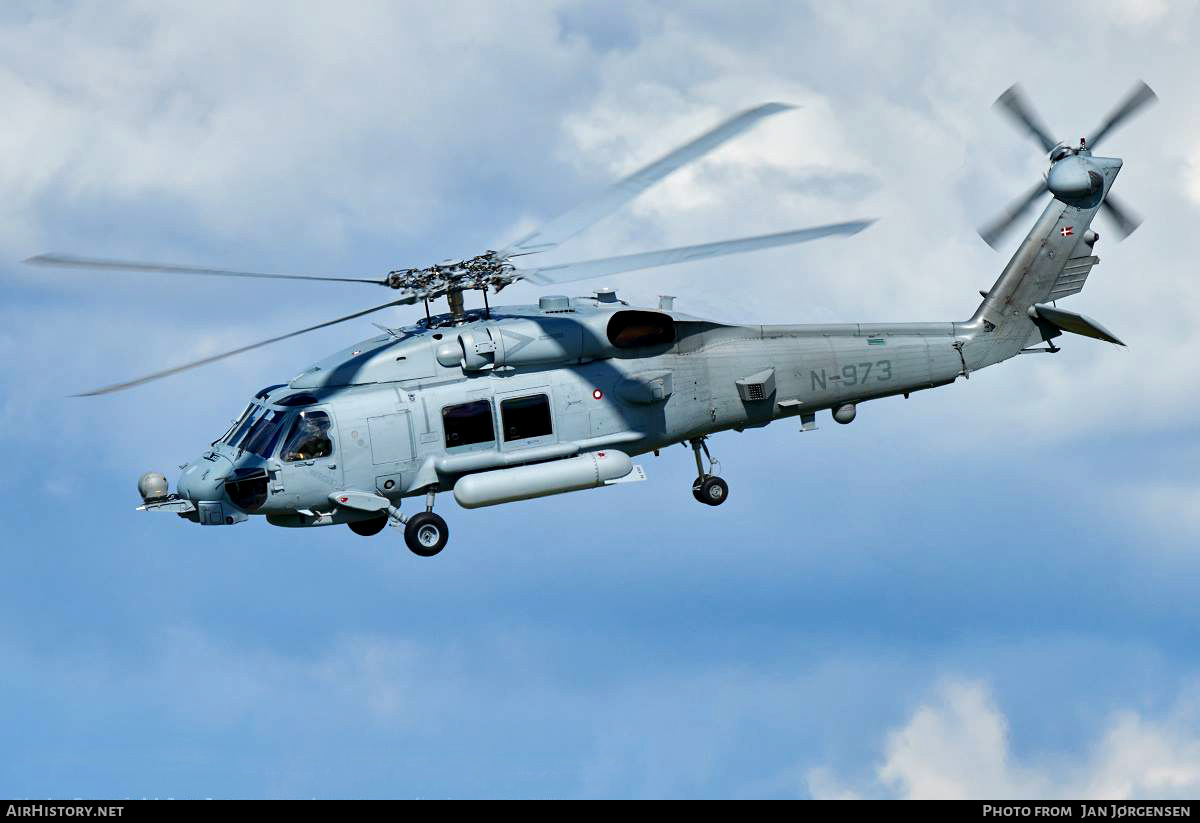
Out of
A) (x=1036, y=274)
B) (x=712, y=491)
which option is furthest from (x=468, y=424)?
(x=1036, y=274)

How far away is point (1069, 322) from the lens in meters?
31.0

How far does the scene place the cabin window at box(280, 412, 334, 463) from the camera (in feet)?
86.5

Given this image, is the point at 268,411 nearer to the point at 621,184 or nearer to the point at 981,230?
the point at 621,184

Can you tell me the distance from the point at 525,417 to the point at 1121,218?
11.5 meters

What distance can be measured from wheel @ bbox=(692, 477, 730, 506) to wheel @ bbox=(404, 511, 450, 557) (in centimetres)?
497

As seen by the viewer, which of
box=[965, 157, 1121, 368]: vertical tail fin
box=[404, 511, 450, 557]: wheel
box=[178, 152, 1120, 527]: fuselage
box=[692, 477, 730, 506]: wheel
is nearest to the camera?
box=[178, 152, 1120, 527]: fuselage

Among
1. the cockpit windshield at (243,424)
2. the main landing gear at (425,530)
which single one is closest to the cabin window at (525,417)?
the main landing gear at (425,530)

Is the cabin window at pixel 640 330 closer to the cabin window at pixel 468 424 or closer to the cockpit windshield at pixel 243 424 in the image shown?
the cabin window at pixel 468 424

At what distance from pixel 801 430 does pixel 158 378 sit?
11310mm

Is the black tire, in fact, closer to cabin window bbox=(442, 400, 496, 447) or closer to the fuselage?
the fuselage

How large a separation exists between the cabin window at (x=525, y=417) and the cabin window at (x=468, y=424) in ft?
0.81

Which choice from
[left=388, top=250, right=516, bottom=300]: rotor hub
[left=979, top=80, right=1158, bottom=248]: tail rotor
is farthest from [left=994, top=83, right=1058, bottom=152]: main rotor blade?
[left=388, top=250, right=516, bottom=300]: rotor hub

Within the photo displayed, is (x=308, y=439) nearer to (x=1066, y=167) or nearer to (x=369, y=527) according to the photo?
(x=369, y=527)

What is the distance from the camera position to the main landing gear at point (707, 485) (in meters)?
29.8
